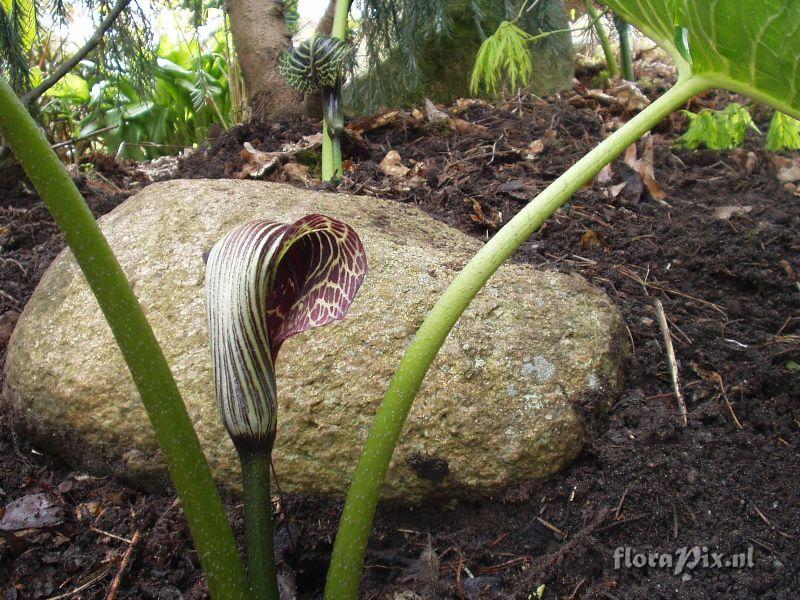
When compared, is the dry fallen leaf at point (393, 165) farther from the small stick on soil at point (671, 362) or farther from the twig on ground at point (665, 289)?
the small stick on soil at point (671, 362)

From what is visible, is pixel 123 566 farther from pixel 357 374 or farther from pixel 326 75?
pixel 326 75

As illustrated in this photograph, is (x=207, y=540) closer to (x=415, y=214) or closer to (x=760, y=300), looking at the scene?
(x=415, y=214)

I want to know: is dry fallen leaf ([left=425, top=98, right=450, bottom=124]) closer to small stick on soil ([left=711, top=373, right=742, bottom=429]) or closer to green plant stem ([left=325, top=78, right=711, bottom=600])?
small stick on soil ([left=711, top=373, right=742, bottom=429])

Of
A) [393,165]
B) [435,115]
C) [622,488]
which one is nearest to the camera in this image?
[622,488]

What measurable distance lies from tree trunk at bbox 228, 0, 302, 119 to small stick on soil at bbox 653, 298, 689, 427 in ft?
6.96

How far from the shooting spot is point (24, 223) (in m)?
2.42

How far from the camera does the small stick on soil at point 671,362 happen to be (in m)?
1.53

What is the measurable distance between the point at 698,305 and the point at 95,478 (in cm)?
161

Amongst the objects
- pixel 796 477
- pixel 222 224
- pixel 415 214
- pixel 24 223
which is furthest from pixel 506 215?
pixel 24 223

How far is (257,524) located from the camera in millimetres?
1012

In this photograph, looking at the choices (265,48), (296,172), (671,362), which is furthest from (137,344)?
(265,48)

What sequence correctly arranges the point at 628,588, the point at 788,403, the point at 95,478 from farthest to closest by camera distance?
the point at 788,403, the point at 95,478, the point at 628,588

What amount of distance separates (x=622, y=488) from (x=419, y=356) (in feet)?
2.17

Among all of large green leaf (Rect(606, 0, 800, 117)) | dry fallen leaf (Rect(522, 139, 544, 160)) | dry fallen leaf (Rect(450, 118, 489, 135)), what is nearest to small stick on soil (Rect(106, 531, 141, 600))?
large green leaf (Rect(606, 0, 800, 117))
